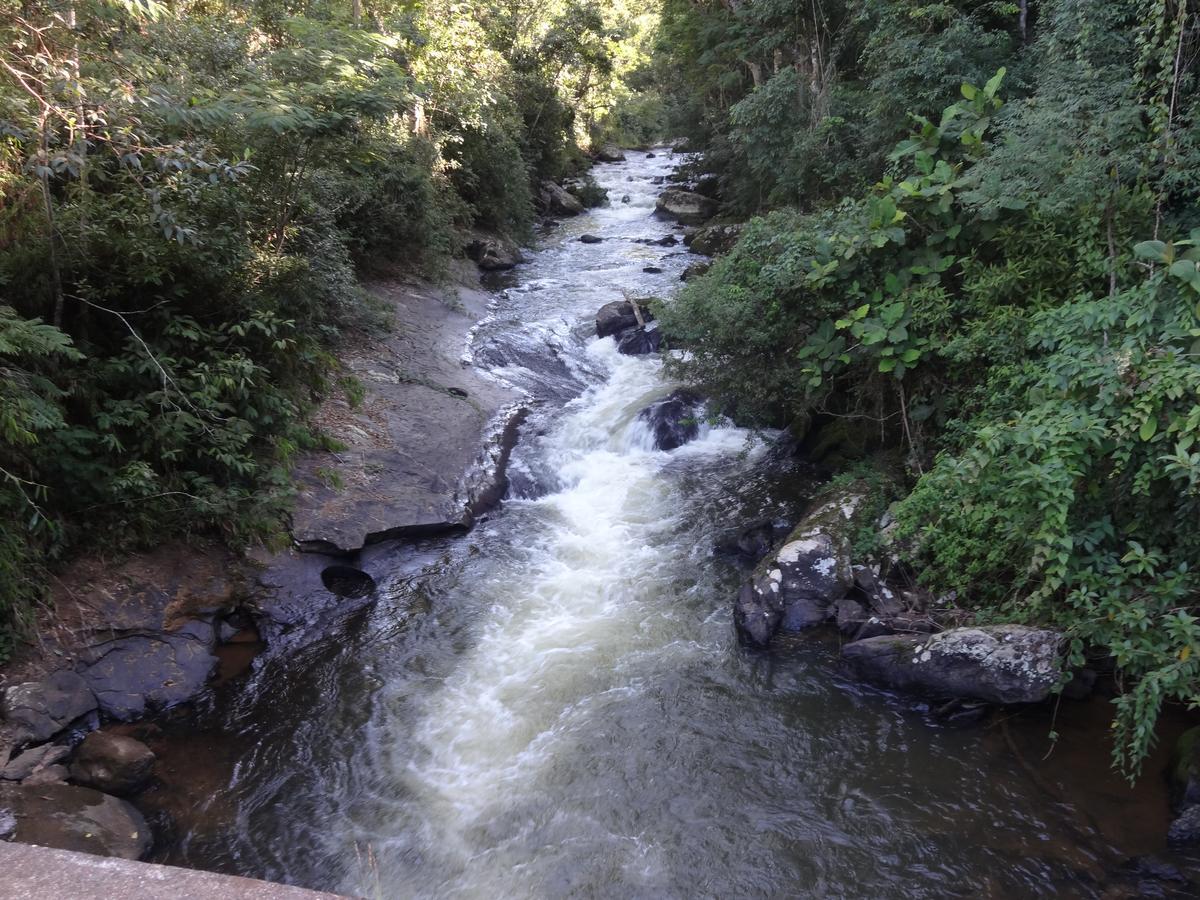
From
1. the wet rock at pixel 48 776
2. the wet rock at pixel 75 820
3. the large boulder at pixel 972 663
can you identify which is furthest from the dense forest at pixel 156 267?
the large boulder at pixel 972 663

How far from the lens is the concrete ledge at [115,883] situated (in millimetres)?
3164

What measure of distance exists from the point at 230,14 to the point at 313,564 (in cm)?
1067

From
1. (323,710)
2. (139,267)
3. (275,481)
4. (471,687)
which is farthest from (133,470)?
(471,687)

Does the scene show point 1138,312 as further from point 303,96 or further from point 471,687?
point 303,96

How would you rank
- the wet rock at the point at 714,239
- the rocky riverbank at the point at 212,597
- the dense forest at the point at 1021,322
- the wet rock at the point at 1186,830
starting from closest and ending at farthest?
the wet rock at the point at 1186,830 → the dense forest at the point at 1021,322 → the rocky riverbank at the point at 212,597 → the wet rock at the point at 714,239

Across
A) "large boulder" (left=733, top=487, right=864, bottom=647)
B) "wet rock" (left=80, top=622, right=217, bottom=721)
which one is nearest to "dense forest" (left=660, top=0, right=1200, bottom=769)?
"large boulder" (left=733, top=487, right=864, bottom=647)

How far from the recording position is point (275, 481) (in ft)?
25.1

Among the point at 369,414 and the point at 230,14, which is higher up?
the point at 230,14

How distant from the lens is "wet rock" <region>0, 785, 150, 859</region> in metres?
4.84

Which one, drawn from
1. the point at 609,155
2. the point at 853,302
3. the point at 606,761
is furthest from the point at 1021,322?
the point at 609,155

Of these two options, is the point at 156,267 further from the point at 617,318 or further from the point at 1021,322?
the point at 617,318

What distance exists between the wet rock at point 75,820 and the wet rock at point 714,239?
56.3ft

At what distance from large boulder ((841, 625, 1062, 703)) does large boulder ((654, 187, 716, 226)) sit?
65.8 ft

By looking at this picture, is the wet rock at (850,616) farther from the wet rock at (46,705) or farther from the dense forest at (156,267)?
the wet rock at (46,705)
